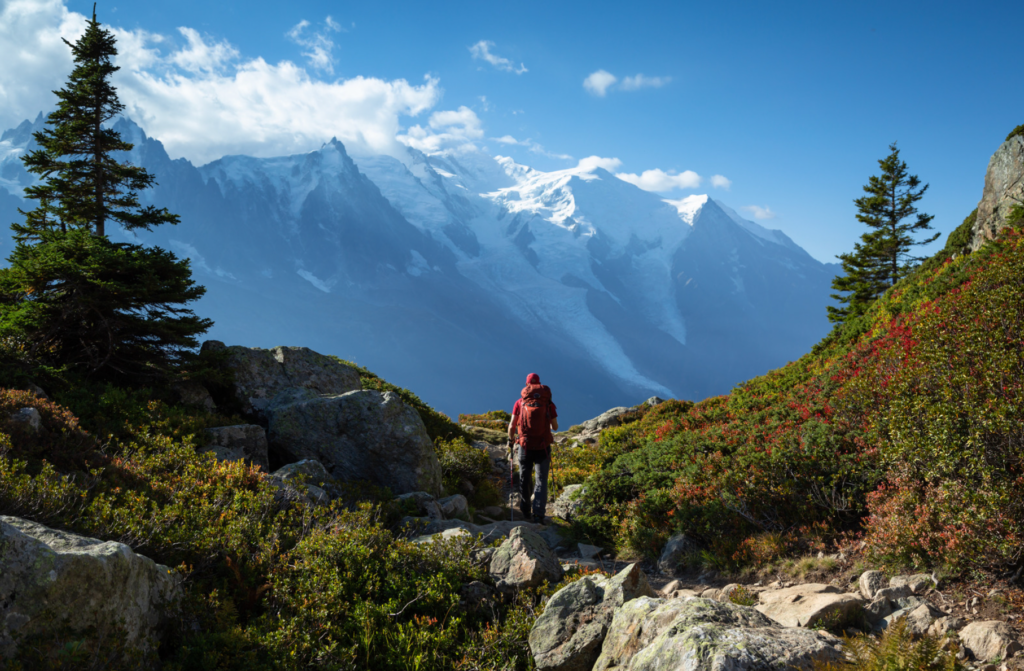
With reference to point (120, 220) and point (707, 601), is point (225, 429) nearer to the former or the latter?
point (707, 601)

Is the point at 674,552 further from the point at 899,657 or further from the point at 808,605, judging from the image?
the point at 899,657

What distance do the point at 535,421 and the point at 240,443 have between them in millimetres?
5980

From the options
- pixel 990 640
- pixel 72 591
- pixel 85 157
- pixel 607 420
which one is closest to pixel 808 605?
pixel 990 640

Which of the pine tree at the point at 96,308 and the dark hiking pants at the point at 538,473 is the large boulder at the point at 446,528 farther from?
the pine tree at the point at 96,308

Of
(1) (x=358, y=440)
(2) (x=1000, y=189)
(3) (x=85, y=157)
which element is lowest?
(1) (x=358, y=440)

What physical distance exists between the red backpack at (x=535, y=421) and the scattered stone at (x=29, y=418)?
806cm

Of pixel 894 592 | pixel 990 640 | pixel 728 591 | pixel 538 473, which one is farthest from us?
pixel 538 473

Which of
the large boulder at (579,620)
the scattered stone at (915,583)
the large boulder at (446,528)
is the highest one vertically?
the large boulder at (446,528)

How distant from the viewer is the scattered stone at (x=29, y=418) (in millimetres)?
7320

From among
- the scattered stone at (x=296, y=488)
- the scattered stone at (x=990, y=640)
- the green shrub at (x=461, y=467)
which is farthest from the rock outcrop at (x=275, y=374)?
the scattered stone at (x=990, y=640)

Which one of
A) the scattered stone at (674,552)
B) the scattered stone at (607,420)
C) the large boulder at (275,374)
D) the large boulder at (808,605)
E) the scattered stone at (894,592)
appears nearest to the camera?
the large boulder at (808,605)

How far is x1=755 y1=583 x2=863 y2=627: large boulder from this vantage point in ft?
18.1

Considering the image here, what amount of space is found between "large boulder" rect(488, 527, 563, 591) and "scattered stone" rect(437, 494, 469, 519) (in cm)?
384

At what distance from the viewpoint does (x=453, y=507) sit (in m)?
10.8
